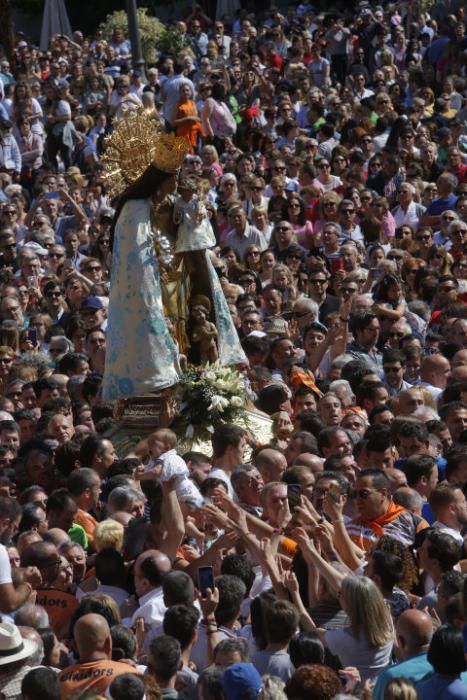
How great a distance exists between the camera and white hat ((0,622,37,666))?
7.41 m

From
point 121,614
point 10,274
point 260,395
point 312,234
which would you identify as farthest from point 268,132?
point 121,614

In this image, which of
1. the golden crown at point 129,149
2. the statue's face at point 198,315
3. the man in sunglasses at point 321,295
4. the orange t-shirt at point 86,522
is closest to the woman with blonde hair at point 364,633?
the orange t-shirt at point 86,522

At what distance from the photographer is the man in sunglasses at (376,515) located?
9414 millimetres

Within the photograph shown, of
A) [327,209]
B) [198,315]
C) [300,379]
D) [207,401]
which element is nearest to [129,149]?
[198,315]

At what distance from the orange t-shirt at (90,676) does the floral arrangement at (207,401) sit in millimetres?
5042

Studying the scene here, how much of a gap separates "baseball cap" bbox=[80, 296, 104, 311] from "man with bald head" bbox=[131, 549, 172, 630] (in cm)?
622

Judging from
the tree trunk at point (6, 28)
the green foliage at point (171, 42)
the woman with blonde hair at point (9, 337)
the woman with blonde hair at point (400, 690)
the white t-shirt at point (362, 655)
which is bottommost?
the white t-shirt at point (362, 655)

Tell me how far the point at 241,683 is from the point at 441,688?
0.82 m

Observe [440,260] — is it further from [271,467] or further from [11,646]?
[11,646]

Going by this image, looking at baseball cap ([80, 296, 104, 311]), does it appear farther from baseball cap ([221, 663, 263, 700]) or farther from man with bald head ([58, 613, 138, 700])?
baseball cap ([221, 663, 263, 700])

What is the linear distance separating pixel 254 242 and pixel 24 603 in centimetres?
914

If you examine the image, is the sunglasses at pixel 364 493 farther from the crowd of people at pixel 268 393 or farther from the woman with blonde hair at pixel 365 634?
the woman with blonde hair at pixel 365 634

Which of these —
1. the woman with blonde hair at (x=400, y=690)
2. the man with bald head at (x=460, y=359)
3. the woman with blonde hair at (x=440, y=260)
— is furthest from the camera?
the woman with blonde hair at (x=440, y=260)

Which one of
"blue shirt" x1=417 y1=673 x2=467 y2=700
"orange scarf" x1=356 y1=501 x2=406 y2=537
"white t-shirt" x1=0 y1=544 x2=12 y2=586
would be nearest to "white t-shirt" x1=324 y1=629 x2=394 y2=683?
"blue shirt" x1=417 y1=673 x2=467 y2=700
